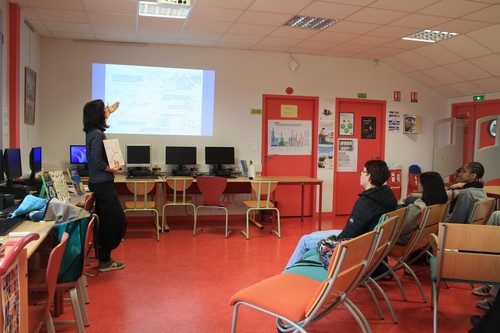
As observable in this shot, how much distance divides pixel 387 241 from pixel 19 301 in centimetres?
202

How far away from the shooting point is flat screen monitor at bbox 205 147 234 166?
641 cm

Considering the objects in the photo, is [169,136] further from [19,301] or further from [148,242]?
[19,301]

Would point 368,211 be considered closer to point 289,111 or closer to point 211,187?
point 211,187

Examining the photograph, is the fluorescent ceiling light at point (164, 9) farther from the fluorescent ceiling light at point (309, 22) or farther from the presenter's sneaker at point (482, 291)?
the presenter's sneaker at point (482, 291)

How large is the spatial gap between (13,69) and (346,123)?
498 centimetres

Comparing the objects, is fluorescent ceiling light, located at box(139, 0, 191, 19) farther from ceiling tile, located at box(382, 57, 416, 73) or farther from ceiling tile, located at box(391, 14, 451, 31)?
ceiling tile, located at box(382, 57, 416, 73)

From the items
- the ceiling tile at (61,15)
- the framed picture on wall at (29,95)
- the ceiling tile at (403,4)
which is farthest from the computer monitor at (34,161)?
the ceiling tile at (403,4)

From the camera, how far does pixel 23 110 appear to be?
16.7ft

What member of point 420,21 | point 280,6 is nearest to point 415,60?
point 420,21

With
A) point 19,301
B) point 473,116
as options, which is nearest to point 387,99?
point 473,116

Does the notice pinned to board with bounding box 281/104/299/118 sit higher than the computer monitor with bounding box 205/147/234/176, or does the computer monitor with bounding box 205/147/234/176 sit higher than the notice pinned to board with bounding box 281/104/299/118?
the notice pinned to board with bounding box 281/104/299/118

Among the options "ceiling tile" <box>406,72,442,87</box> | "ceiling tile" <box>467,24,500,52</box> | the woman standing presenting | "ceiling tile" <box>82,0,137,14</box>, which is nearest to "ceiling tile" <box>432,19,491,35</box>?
"ceiling tile" <box>467,24,500,52</box>

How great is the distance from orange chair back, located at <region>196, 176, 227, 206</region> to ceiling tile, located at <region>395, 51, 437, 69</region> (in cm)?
356

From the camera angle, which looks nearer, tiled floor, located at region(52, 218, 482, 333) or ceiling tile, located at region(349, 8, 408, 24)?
tiled floor, located at region(52, 218, 482, 333)
